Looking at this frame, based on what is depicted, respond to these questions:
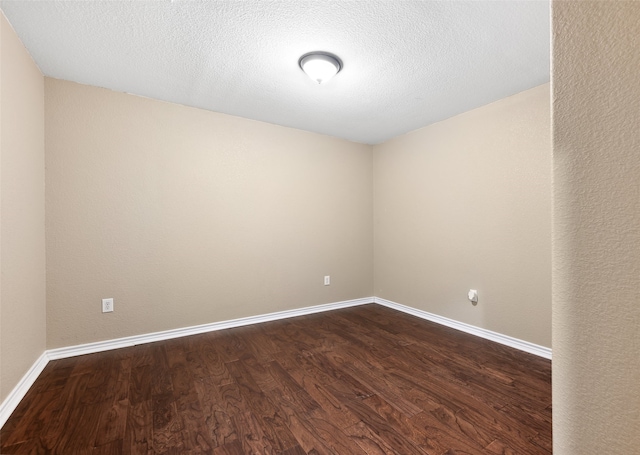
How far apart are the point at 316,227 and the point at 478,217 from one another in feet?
5.99

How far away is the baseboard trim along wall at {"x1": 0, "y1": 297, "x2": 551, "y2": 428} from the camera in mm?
1757

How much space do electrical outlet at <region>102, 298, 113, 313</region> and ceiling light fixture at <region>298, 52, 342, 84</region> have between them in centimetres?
254

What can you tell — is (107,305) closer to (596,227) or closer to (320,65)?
(320,65)

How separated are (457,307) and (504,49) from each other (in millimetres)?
2342

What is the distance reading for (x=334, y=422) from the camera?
154 centimetres

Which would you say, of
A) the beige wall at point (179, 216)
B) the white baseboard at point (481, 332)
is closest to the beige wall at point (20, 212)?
the beige wall at point (179, 216)

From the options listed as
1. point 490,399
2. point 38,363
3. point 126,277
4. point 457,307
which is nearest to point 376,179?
point 457,307

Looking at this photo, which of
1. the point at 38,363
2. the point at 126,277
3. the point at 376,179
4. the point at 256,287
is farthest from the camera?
the point at 376,179

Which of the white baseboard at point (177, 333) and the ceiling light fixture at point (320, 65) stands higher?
the ceiling light fixture at point (320, 65)

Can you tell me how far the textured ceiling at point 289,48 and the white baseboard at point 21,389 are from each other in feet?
7.21

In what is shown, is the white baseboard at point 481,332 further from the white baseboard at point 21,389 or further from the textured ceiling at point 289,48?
the white baseboard at point 21,389

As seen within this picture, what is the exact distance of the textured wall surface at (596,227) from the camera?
53 centimetres

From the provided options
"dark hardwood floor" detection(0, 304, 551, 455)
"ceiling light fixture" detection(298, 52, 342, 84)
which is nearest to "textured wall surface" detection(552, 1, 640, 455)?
"dark hardwood floor" detection(0, 304, 551, 455)

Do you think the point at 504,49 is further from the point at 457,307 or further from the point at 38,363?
the point at 38,363
